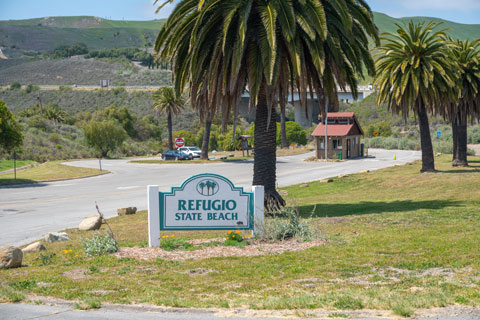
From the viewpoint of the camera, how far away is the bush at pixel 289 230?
11453 millimetres

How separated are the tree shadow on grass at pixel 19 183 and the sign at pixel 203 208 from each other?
29.1 meters

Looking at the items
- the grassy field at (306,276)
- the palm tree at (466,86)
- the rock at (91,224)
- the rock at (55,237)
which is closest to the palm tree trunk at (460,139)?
the palm tree at (466,86)

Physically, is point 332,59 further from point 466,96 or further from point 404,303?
point 466,96

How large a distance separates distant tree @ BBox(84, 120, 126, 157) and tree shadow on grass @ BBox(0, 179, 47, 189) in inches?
1149

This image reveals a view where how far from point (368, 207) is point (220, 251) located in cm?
1027

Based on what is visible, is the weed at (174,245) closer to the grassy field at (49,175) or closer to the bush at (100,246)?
the bush at (100,246)

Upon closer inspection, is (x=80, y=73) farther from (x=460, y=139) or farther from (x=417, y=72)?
(x=417, y=72)

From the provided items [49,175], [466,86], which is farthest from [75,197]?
[466,86]

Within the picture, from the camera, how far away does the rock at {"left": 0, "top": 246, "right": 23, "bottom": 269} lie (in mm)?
9773

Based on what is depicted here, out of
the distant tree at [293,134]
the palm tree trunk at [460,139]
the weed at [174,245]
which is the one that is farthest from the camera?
the distant tree at [293,134]

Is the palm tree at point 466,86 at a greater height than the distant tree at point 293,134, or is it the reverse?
the palm tree at point 466,86

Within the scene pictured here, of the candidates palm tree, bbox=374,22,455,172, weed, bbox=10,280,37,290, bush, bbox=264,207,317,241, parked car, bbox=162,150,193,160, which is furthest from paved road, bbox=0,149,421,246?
parked car, bbox=162,150,193,160

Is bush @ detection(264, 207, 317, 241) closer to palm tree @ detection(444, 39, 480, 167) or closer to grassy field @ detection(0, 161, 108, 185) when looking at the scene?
palm tree @ detection(444, 39, 480, 167)

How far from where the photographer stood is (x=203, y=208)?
37.3 feet
